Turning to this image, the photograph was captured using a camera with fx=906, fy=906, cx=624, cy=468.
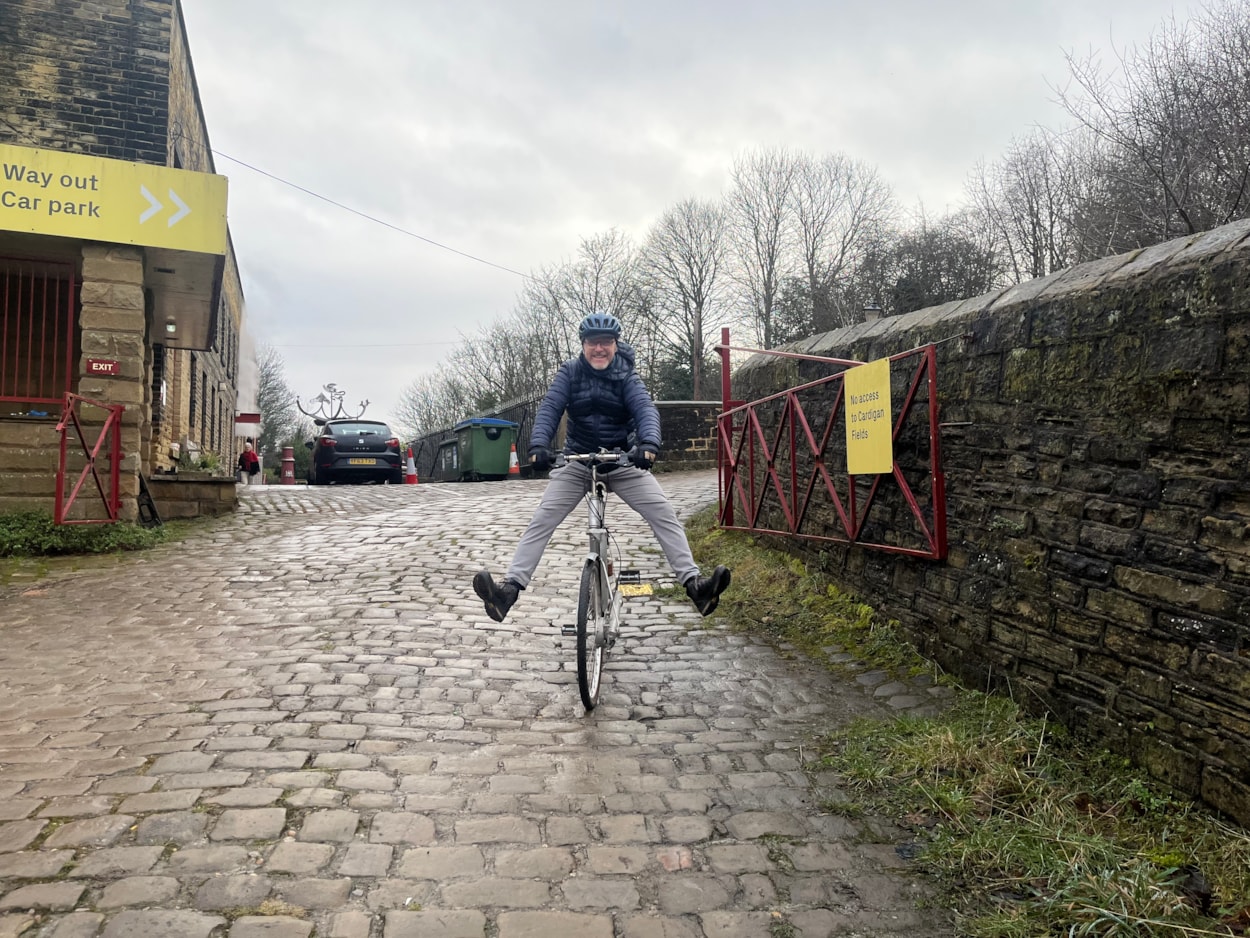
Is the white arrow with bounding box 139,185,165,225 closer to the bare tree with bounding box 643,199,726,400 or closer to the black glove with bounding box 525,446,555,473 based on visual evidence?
the black glove with bounding box 525,446,555,473

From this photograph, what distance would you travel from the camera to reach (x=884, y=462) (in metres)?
5.71

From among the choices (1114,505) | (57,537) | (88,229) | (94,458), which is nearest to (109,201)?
(88,229)

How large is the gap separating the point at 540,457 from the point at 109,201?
7912 mm

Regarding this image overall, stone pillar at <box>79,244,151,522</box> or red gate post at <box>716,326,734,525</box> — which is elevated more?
stone pillar at <box>79,244,151,522</box>

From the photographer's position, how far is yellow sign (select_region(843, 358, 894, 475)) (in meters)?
5.69

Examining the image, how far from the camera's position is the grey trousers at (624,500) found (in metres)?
5.09

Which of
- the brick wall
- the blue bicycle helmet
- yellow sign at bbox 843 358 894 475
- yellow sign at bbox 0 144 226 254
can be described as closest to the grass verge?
yellow sign at bbox 843 358 894 475

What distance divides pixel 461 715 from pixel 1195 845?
10.4 ft

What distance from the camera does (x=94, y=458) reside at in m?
9.48

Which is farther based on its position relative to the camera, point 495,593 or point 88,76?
point 88,76

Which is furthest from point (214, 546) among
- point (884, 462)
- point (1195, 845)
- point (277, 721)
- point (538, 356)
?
point (538, 356)

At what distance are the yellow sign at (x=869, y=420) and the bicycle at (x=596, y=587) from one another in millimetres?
1731

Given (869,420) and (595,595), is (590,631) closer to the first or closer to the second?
(595,595)

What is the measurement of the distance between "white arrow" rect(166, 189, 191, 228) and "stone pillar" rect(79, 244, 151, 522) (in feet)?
1.75
